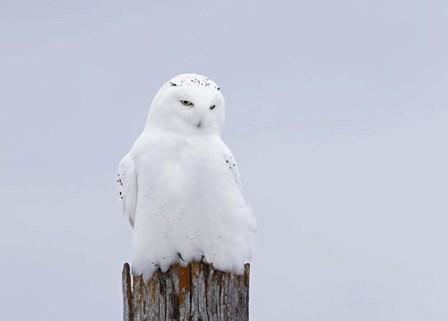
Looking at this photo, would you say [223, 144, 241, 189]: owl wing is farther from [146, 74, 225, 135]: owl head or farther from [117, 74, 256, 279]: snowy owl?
[146, 74, 225, 135]: owl head

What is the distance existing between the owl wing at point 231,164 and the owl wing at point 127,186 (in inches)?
34.1

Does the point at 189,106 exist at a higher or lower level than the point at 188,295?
higher

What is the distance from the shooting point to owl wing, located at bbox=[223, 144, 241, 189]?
5766mm

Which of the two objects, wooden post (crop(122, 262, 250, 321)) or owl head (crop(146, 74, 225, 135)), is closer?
wooden post (crop(122, 262, 250, 321))

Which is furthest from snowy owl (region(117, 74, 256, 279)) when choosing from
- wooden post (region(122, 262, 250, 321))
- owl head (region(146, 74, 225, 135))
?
wooden post (region(122, 262, 250, 321))

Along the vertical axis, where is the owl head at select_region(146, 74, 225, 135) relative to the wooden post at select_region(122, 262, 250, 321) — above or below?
above

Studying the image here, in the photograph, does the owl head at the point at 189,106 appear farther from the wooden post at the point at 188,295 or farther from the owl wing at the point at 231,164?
the wooden post at the point at 188,295

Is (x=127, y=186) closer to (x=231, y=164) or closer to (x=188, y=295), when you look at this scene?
(x=231, y=164)

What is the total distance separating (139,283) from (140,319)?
Answer: 375 millimetres

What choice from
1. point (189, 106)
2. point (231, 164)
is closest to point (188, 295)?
point (231, 164)

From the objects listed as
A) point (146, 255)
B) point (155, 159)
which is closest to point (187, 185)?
point (155, 159)

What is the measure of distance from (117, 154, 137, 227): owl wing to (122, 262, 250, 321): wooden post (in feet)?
2.32

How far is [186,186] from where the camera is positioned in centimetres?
554

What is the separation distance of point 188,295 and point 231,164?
51.5 inches
